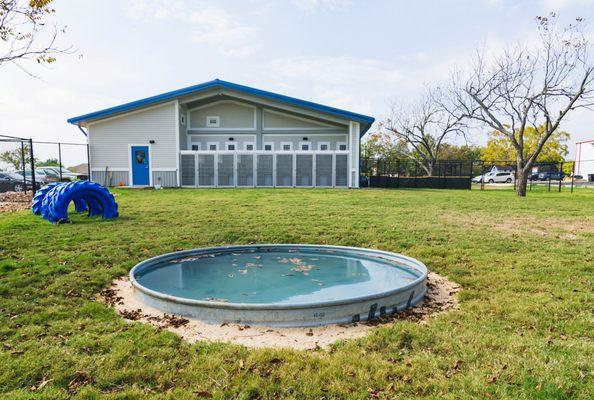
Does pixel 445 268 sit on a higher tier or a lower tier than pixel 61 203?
lower

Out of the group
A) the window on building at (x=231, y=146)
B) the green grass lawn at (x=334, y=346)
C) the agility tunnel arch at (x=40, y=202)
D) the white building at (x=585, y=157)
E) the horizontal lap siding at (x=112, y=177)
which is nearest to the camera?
the green grass lawn at (x=334, y=346)

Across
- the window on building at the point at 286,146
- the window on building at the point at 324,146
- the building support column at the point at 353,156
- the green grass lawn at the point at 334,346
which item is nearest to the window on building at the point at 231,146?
the window on building at the point at 286,146

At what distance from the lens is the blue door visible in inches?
930

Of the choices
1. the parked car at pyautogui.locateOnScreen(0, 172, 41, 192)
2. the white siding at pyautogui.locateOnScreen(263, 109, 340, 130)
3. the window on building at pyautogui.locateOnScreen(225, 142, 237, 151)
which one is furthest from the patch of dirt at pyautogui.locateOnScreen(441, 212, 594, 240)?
the parked car at pyautogui.locateOnScreen(0, 172, 41, 192)

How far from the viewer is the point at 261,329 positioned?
3.74 m

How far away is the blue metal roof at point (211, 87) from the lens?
22750 mm

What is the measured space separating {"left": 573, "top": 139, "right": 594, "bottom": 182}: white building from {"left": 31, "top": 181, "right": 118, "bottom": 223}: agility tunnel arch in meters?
56.5

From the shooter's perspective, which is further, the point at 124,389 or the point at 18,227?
the point at 18,227

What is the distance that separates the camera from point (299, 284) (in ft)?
17.7

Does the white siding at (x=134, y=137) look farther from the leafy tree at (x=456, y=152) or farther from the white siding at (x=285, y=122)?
the leafy tree at (x=456, y=152)

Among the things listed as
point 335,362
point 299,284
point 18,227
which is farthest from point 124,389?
point 18,227

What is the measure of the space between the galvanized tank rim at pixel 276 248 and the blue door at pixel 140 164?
18.4m

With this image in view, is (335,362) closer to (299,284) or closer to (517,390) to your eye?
(517,390)

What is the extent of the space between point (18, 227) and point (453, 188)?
23697 millimetres
